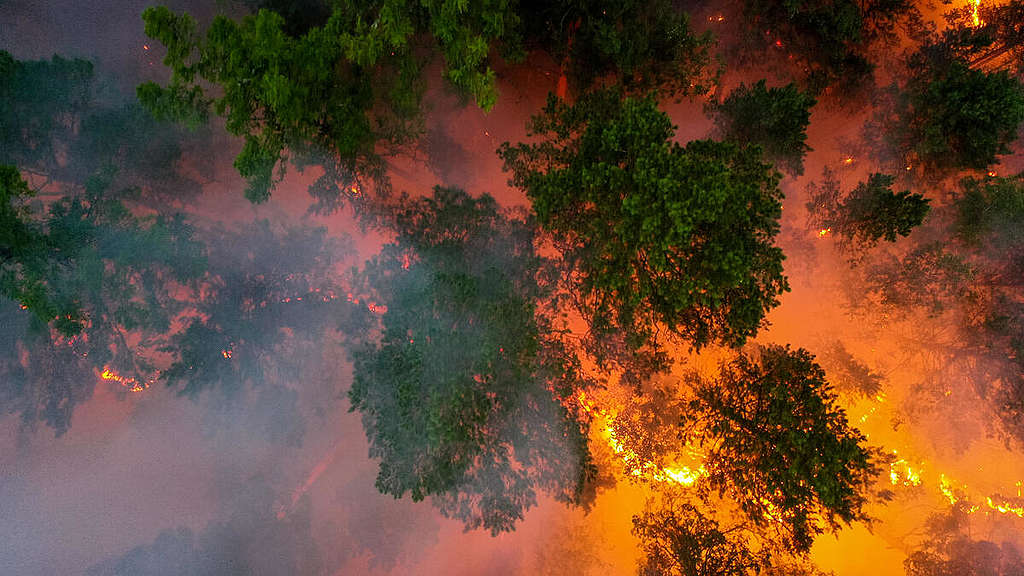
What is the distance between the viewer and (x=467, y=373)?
9477 mm

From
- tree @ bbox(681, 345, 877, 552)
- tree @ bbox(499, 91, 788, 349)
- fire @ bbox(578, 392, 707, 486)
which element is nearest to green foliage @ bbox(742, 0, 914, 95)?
tree @ bbox(499, 91, 788, 349)

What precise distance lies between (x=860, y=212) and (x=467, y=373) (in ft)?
33.7

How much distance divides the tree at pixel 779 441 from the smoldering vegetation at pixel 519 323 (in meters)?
0.14

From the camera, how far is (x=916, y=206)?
396 inches

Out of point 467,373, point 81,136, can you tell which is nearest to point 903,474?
point 467,373

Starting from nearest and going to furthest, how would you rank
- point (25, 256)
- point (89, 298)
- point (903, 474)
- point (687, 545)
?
point (25, 256), point (89, 298), point (687, 545), point (903, 474)

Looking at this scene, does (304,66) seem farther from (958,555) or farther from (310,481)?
(958,555)

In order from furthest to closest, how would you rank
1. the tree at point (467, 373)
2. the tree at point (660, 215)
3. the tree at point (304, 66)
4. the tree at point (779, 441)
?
the tree at point (467, 373) → the tree at point (779, 441) → the tree at point (660, 215) → the tree at point (304, 66)

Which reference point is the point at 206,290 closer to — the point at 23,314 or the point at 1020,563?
the point at 23,314

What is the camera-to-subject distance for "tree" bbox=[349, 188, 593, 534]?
9.45m

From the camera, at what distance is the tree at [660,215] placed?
785 centimetres

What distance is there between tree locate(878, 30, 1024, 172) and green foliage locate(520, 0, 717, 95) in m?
4.92

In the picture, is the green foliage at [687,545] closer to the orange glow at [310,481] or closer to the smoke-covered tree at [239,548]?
the orange glow at [310,481]

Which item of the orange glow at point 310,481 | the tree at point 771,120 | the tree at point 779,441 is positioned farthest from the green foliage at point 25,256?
the tree at point 771,120
